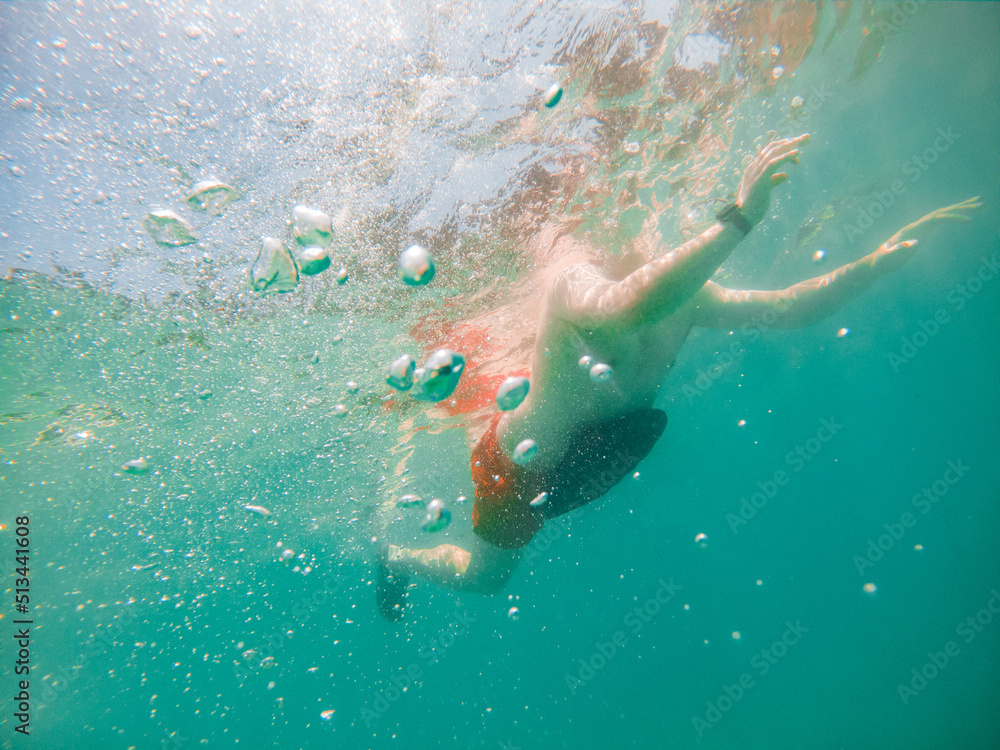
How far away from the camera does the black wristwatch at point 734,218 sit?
2928mm

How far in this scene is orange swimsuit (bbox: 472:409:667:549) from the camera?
4.24 m

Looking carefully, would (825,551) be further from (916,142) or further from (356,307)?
(356,307)

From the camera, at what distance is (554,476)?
15.5 ft

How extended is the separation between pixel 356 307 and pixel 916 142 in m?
15.6

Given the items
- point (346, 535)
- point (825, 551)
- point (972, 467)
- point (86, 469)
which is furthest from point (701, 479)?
point (86, 469)

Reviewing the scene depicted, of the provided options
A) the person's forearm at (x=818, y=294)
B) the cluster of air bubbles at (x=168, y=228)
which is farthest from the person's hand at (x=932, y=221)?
the cluster of air bubbles at (x=168, y=228)

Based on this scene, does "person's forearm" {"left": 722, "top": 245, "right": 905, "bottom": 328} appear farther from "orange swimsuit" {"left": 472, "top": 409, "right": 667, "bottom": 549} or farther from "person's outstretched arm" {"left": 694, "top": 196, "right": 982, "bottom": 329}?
"orange swimsuit" {"left": 472, "top": 409, "right": 667, "bottom": 549}

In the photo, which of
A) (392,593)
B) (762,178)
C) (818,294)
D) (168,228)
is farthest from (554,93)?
(392,593)

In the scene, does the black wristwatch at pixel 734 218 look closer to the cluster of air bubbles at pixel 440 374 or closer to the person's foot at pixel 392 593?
the cluster of air bubbles at pixel 440 374

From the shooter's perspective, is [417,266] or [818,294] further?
[818,294]

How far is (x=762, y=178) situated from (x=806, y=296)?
248cm

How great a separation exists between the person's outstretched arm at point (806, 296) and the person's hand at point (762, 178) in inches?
69.2

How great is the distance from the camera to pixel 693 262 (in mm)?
2975

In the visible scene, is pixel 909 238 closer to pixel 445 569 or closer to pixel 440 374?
pixel 440 374
